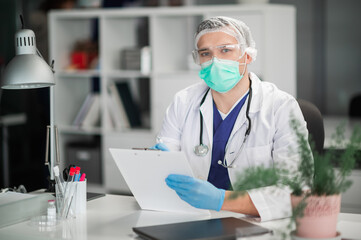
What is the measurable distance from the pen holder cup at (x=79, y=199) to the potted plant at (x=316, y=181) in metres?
0.71

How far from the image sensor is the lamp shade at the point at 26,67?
1831 mm

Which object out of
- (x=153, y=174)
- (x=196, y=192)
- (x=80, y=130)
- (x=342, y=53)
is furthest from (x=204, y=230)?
(x=342, y=53)

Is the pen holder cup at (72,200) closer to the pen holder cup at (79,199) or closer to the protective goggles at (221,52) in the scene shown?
the pen holder cup at (79,199)

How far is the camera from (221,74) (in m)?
2.21

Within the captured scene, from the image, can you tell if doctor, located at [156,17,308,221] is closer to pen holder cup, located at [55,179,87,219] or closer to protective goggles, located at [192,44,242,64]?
protective goggles, located at [192,44,242,64]

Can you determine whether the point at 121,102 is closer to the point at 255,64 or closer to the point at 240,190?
the point at 255,64

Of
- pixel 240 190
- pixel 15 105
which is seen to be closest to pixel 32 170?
pixel 15 105

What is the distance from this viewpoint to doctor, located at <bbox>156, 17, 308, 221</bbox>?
2191 millimetres

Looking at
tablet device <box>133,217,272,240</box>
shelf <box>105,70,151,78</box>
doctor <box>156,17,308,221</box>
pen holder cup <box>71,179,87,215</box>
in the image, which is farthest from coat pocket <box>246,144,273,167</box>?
shelf <box>105,70,151,78</box>

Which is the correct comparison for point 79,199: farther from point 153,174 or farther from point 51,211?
point 153,174

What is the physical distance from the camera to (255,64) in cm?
385

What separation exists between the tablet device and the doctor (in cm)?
46

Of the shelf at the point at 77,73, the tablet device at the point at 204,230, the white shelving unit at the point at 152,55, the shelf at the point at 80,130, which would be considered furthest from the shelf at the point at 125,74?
the tablet device at the point at 204,230

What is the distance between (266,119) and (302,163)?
0.81 m
